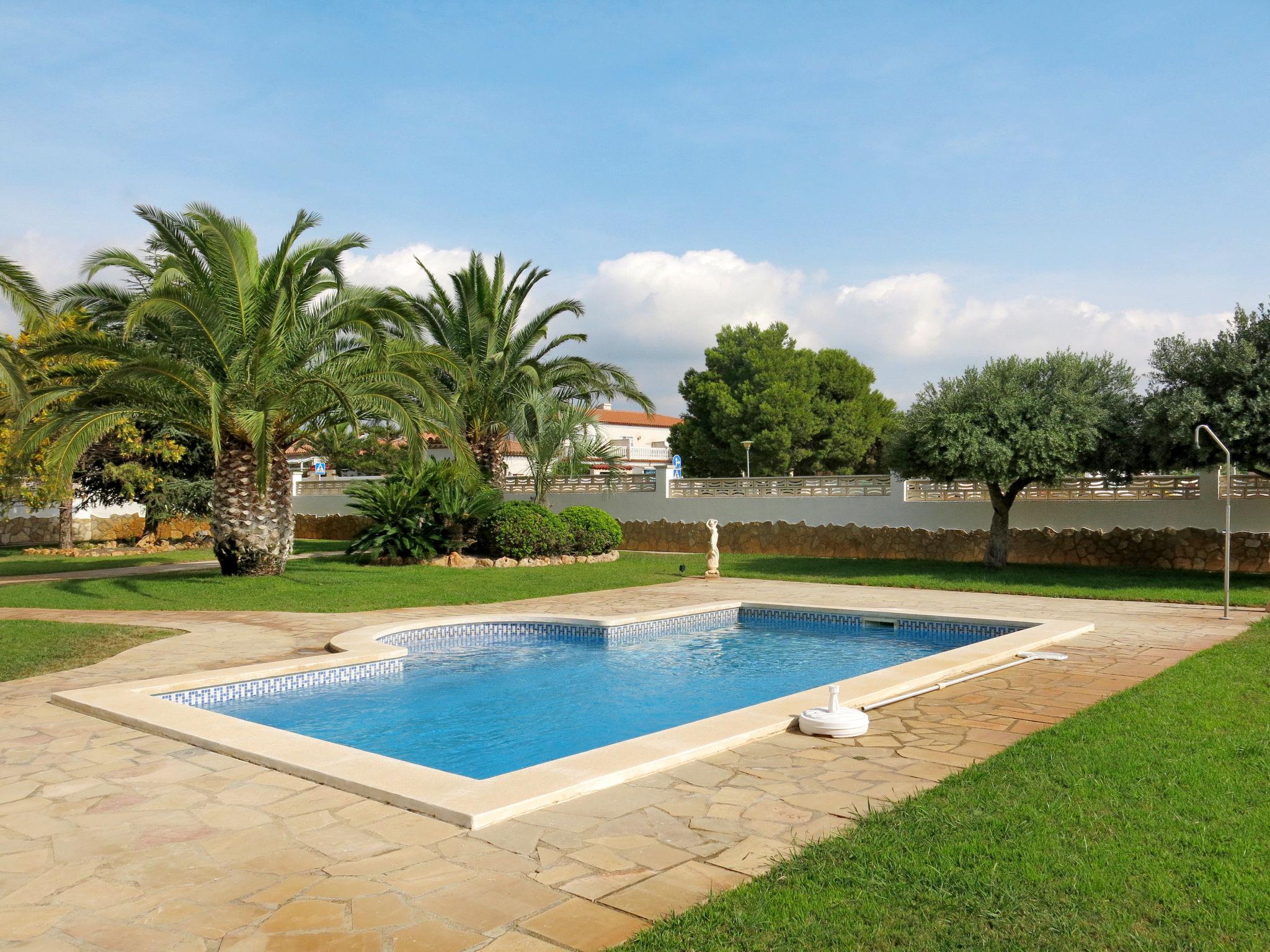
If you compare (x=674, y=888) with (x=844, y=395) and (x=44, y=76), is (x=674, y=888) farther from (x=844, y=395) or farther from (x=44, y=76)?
(x=844, y=395)

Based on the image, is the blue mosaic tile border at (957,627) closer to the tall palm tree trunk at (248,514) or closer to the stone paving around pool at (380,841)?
the stone paving around pool at (380,841)

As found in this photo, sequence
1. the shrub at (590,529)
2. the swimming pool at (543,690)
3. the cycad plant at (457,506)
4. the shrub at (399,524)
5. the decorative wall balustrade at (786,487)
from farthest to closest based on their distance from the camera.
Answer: the decorative wall balustrade at (786,487), the shrub at (590,529), the shrub at (399,524), the cycad plant at (457,506), the swimming pool at (543,690)

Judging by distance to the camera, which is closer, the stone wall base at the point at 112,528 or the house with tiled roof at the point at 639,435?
the stone wall base at the point at 112,528

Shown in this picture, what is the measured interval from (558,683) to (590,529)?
14097 millimetres

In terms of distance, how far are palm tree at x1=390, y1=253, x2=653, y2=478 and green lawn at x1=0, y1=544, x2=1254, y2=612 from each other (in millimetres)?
4095

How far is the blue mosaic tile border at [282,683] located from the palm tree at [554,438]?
42.6ft

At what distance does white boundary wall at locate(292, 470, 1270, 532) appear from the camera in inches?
803

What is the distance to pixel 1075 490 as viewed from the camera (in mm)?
21984

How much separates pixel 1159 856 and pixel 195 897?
4267 mm

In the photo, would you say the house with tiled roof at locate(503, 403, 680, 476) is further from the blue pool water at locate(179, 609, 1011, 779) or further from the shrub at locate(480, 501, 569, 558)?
the blue pool water at locate(179, 609, 1011, 779)

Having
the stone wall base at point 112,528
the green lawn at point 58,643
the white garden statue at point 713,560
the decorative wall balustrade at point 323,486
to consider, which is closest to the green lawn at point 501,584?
the white garden statue at point 713,560

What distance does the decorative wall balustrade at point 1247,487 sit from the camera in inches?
776

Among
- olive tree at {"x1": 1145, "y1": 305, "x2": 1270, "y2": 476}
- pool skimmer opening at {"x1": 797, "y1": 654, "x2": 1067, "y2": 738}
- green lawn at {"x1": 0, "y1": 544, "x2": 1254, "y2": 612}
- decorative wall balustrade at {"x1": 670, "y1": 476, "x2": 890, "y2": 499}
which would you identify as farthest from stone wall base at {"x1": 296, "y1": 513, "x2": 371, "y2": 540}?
pool skimmer opening at {"x1": 797, "y1": 654, "x2": 1067, "y2": 738}

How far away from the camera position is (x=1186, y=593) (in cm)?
1603
